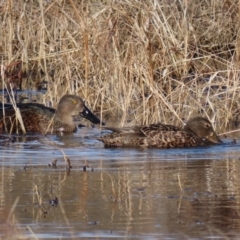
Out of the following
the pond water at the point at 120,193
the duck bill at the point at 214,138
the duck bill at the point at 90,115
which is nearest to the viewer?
the pond water at the point at 120,193

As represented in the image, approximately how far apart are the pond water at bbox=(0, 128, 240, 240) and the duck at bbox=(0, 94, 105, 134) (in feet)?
5.40

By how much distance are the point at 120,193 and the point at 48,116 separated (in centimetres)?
537

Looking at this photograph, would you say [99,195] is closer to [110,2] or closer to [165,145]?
[165,145]

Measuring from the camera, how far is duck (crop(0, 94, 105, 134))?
12.0 metres

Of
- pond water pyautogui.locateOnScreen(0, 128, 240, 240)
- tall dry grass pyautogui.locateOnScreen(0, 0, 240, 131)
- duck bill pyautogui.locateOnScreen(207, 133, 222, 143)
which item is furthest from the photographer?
tall dry grass pyautogui.locateOnScreen(0, 0, 240, 131)

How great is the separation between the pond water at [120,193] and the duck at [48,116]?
165cm

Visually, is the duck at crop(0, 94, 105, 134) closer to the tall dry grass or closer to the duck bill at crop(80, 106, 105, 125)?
the duck bill at crop(80, 106, 105, 125)

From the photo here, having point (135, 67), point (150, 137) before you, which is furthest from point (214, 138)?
point (135, 67)

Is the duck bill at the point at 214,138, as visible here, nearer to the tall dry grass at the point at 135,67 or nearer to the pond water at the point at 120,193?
the pond water at the point at 120,193

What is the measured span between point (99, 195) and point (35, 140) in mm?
4047

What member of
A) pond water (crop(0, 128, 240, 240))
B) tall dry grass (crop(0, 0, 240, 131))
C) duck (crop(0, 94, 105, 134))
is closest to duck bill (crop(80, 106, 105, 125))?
duck (crop(0, 94, 105, 134))

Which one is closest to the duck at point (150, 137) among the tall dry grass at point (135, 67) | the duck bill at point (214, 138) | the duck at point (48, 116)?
the duck bill at point (214, 138)

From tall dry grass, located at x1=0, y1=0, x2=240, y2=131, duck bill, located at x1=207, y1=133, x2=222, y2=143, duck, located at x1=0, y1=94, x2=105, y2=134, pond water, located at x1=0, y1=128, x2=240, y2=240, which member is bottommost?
pond water, located at x1=0, y1=128, x2=240, y2=240

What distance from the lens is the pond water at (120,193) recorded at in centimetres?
595
